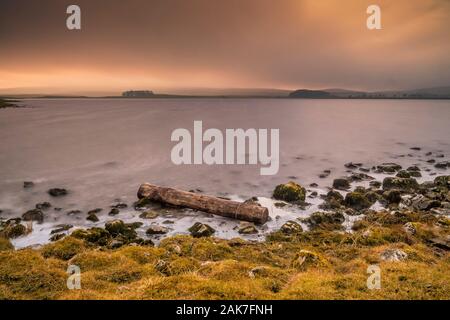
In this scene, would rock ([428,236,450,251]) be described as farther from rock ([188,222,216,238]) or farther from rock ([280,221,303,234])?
rock ([188,222,216,238])

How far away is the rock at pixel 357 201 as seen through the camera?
16.2m

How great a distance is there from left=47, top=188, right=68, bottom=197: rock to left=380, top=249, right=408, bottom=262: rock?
18.0 m

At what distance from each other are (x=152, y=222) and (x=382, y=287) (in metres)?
10.5

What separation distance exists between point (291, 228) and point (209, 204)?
434 centimetres

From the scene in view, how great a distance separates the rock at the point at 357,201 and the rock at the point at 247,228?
616 centimetres

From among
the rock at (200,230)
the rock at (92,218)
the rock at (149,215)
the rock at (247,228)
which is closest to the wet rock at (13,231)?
the rock at (92,218)

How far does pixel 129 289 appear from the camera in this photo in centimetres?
655

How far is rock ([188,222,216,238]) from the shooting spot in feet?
41.7

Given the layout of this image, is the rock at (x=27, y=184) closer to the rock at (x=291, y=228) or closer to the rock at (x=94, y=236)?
the rock at (x=94, y=236)

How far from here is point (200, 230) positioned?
1287 cm

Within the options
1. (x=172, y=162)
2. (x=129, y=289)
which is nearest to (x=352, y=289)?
(x=129, y=289)

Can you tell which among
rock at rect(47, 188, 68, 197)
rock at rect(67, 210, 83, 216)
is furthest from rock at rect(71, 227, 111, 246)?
rock at rect(47, 188, 68, 197)

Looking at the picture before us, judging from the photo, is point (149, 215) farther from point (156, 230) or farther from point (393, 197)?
point (393, 197)
